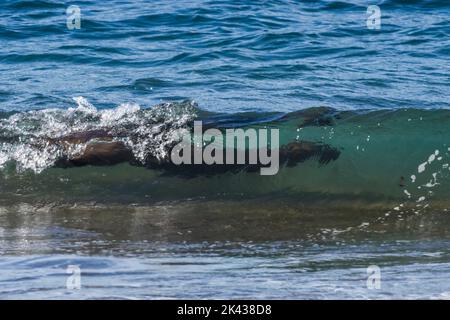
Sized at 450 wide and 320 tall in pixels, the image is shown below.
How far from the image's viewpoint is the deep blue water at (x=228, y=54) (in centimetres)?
872

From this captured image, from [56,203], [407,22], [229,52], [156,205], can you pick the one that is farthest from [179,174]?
[407,22]

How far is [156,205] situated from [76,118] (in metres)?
1.50

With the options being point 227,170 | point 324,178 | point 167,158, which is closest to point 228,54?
point 167,158

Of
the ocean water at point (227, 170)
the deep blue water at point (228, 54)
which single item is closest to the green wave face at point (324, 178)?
the ocean water at point (227, 170)

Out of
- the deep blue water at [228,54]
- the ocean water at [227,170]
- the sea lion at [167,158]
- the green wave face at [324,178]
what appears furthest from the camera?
the deep blue water at [228,54]

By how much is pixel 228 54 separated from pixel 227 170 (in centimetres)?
366

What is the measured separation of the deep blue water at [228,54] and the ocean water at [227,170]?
0.04 metres

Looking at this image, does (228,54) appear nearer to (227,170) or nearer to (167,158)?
(167,158)

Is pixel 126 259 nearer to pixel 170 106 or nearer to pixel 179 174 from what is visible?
pixel 179 174

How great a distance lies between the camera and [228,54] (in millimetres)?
10359

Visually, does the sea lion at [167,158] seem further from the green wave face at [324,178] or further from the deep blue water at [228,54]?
the deep blue water at [228,54]

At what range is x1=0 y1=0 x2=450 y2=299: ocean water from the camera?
4637 millimetres

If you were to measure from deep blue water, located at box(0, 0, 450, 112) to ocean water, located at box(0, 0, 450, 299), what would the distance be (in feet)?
0.12

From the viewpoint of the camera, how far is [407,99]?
27.8 ft
